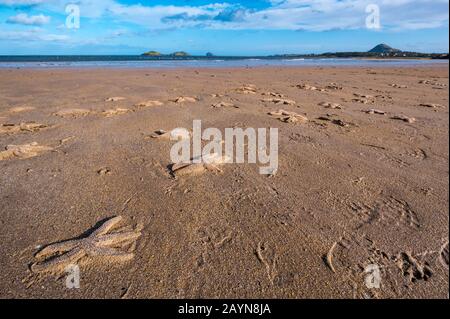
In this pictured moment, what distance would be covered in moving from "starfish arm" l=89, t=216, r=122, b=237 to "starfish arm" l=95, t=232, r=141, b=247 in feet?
0.27

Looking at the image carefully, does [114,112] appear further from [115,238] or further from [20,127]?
[115,238]

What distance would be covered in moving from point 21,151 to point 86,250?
8.19 ft

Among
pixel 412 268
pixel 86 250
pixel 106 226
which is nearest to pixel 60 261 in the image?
pixel 86 250

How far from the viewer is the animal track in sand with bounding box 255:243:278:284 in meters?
2.02

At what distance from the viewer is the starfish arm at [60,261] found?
206 cm

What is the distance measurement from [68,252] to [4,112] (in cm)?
578

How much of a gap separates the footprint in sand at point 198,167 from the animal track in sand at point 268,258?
135 centimetres

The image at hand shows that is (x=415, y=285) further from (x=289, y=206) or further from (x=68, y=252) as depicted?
(x=68, y=252)

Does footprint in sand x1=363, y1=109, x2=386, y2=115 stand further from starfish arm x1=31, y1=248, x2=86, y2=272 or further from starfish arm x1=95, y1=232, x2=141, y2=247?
starfish arm x1=31, y1=248, x2=86, y2=272

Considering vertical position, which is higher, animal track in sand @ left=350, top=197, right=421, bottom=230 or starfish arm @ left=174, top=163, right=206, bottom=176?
starfish arm @ left=174, top=163, right=206, bottom=176

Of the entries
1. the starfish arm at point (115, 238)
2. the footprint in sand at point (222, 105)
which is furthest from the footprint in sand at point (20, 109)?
the starfish arm at point (115, 238)

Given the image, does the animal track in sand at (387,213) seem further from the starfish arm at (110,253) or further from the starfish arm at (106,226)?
the starfish arm at (106,226)

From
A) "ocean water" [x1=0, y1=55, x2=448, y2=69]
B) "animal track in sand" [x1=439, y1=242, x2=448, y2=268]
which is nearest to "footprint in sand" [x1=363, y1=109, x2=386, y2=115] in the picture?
"animal track in sand" [x1=439, y1=242, x2=448, y2=268]
